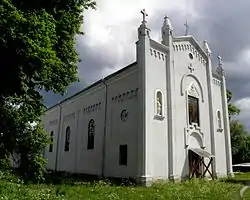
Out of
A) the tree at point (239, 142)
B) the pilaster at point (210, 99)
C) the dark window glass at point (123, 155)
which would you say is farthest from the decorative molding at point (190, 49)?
the tree at point (239, 142)

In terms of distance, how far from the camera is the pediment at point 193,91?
2132 centimetres

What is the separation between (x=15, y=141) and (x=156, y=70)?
10036 millimetres

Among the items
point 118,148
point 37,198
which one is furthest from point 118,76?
point 37,198

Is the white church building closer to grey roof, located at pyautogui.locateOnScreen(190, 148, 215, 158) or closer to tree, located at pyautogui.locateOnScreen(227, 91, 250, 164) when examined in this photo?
grey roof, located at pyautogui.locateOnScreen(190, 148, 215, 158)

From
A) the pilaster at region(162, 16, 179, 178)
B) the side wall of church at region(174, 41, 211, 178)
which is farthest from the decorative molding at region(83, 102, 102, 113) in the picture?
the side wall of church at region(174, 41, 211, 178)

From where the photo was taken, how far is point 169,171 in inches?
703

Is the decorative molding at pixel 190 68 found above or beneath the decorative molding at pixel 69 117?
above

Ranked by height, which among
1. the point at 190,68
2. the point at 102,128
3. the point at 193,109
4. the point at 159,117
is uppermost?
the point at 190,68

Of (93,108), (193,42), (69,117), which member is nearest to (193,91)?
(193,42)

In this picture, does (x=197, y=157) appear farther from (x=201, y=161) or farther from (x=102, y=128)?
(x=102, y=128)

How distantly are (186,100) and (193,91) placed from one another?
1.53 m

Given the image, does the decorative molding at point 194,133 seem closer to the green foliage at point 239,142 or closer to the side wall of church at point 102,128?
the side wall of church at point 102,128

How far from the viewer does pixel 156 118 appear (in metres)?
17.8

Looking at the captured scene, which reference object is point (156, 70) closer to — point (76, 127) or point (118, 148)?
point (118, 148)
